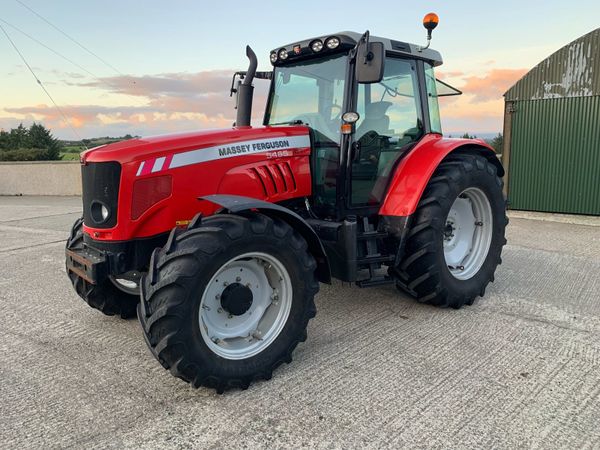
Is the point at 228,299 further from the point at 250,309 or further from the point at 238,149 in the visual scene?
the point at 238,149

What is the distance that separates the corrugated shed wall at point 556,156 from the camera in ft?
27.9

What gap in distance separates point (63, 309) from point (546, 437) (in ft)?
12.4

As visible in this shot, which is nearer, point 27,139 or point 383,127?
point 383,127

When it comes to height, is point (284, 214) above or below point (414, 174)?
below

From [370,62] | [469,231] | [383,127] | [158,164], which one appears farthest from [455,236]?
[158,164]

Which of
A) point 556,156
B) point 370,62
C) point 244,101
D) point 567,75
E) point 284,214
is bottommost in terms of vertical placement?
point 284,214

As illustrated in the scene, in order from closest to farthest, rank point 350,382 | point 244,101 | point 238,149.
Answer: point 350,382, point 238,149, point 244,101

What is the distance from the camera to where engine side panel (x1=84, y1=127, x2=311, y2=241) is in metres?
2.90

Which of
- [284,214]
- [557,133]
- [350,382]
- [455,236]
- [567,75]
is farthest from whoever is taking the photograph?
[557,133]

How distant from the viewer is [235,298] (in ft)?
9.21

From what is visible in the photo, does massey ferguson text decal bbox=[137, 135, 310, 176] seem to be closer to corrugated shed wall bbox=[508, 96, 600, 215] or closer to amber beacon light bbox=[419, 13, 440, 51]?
amber beacon light bbox=[419, 13, 440, 51]

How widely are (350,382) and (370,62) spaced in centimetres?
203

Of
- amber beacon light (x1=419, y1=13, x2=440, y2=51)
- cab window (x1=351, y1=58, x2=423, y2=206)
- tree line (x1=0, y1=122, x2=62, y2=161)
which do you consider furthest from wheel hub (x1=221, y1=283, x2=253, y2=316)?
tree line (x1=0, y1=122, x2=62, y2=161)

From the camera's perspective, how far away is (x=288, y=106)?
396cm
